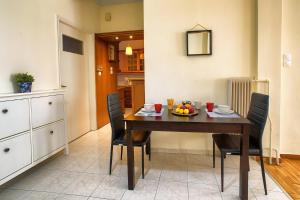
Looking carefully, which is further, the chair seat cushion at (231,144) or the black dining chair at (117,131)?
the black dining chair at (117,131)

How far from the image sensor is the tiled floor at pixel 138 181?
1907 mm

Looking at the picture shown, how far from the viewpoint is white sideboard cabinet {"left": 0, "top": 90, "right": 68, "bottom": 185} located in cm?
188

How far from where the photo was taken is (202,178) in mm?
2213

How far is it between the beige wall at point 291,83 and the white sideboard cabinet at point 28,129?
9.80 ft

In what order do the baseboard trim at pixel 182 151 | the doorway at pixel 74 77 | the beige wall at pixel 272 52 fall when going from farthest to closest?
1. the doorway at pixel 74 77
2. the baseboard trim at pixel 182 151
3. the beige wall at pixel 272 52

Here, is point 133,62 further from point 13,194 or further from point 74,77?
point 13,194

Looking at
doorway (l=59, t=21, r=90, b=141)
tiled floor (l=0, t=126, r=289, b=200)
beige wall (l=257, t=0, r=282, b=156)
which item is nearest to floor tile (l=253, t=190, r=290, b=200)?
tiled floor (l=0, t=126, r=289, b=200)

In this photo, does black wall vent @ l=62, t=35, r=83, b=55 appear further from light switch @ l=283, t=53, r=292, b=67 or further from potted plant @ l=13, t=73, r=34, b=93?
light switch @ l=283, t=53, r=292, b=67

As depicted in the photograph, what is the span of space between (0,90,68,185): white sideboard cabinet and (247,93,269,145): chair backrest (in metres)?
2.34

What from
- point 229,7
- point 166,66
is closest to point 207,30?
point 229,7

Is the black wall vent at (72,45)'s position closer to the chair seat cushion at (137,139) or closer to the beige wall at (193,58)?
the beige wall at (193,58)

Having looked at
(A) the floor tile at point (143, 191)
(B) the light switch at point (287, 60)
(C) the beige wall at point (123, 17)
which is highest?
(C) the beige wall at point (123, 17)

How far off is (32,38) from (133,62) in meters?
5.32

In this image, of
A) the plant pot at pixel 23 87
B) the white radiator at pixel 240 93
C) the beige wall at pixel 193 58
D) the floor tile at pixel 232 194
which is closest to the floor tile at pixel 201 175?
the floor tile at pixel 232 194
